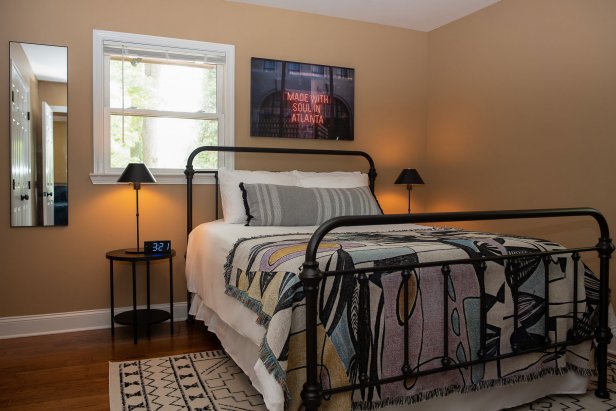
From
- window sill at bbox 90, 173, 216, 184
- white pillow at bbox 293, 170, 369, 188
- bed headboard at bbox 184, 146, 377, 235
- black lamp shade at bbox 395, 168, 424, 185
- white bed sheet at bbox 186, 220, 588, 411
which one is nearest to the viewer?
white bed sheet at bbox 186, 220, 588, 411

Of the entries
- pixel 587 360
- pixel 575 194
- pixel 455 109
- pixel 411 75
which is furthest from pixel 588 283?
pixel 411 75

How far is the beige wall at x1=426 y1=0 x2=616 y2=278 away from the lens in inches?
126

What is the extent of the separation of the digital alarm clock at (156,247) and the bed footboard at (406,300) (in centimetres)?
183

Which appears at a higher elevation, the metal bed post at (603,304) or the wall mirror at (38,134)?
the wall mirror at (38,134)

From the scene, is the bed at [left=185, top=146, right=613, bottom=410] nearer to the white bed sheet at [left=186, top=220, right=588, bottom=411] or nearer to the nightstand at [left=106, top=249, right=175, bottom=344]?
the white bed sheet at [left=186, top=220, right=588, bottom=411]

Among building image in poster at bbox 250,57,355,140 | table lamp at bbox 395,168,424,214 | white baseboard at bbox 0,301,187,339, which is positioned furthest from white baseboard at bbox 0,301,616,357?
table lamp at bbox 395,168,424,214

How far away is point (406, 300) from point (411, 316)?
0.08 metres

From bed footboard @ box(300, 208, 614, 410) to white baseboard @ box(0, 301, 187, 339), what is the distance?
229 centimetres

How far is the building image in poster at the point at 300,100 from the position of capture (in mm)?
4055

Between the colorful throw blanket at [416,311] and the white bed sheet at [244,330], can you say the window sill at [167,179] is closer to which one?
the white bed sheet at [244,330]

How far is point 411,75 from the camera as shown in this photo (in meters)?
4.66

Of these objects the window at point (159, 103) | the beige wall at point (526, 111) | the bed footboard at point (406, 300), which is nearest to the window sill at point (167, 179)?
the window at point (159, 103)

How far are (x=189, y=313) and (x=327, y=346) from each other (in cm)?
196

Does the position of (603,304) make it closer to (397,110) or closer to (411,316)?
(411,316)
